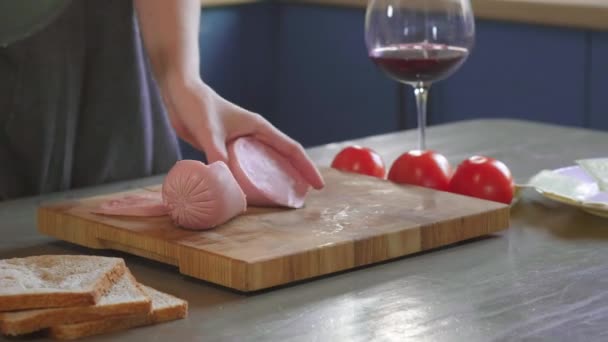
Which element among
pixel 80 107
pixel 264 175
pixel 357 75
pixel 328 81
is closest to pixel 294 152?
pixel 264 175

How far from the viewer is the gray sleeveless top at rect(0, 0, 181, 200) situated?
1.83 meters

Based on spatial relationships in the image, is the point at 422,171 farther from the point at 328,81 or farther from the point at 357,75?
the point at 328,81

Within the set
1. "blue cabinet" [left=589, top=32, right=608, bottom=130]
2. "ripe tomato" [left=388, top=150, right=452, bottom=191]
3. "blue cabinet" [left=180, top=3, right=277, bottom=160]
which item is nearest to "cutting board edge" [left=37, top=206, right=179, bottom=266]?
"ripe tomato" [left=388, top=150, right=452, bottom=191]

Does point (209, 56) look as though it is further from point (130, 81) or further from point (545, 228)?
point (545, 228)

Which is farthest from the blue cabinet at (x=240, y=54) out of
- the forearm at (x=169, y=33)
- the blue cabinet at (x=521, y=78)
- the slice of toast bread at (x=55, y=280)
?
the slice of toast bread at (x=55, y=280)

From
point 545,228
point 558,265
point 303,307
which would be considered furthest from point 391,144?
point 303,307

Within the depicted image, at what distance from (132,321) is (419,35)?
0.61 metres

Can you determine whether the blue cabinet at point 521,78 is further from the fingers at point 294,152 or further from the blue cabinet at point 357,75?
the fingers at point 294,152

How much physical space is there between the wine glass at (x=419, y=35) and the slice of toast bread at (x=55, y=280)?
515mm

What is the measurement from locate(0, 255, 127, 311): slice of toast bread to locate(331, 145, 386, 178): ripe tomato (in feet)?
1.78

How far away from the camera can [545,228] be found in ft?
4.53

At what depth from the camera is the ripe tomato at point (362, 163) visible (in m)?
1.60

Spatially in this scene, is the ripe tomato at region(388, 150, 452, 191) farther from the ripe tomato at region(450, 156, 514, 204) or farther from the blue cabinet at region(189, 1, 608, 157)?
the blue cabinet at region(189, 1, 608, 157)

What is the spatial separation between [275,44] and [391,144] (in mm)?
1954
